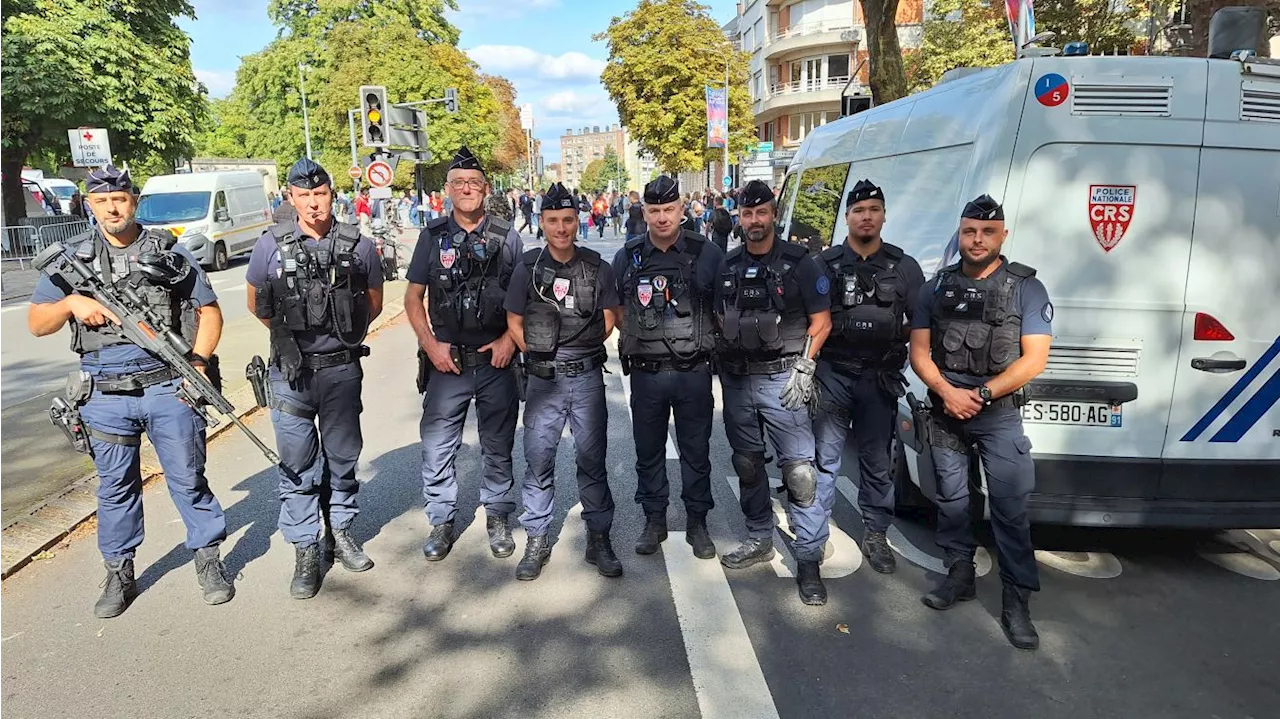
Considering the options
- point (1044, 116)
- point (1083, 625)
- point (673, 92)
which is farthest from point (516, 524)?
point (673, 92)

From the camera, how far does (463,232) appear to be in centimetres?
429

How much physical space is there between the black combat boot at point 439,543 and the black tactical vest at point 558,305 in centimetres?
110

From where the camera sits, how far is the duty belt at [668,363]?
4.09m

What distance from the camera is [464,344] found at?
14.1 ft

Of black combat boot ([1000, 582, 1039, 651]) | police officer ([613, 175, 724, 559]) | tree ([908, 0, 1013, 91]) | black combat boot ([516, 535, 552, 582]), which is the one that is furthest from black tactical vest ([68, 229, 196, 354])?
tree ([908, 0, 1013, 91])

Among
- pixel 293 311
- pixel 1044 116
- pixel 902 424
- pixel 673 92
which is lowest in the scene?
pixel 902 424

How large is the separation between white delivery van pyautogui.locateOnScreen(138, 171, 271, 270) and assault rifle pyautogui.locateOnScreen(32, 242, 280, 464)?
55.2 feet

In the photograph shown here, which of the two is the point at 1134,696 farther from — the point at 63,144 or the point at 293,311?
the point at 63,144

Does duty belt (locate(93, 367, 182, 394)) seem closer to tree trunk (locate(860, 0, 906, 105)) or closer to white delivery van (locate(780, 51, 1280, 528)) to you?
white delivery van (locate(780, 51, 1280, 528))

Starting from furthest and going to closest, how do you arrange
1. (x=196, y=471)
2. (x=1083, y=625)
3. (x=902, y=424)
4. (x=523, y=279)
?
1. (x=902, y=424)
2. (x=523, y=279)
3. (x=196, y=471)
4. (x=1083, y=625)

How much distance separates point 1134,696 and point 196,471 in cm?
402

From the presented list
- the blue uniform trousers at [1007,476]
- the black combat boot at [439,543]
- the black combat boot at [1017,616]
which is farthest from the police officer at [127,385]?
the black combat boot at [1017,616]

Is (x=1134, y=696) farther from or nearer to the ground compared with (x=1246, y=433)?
nearer to the ground

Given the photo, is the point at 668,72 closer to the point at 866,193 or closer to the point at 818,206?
the point at 818,206
